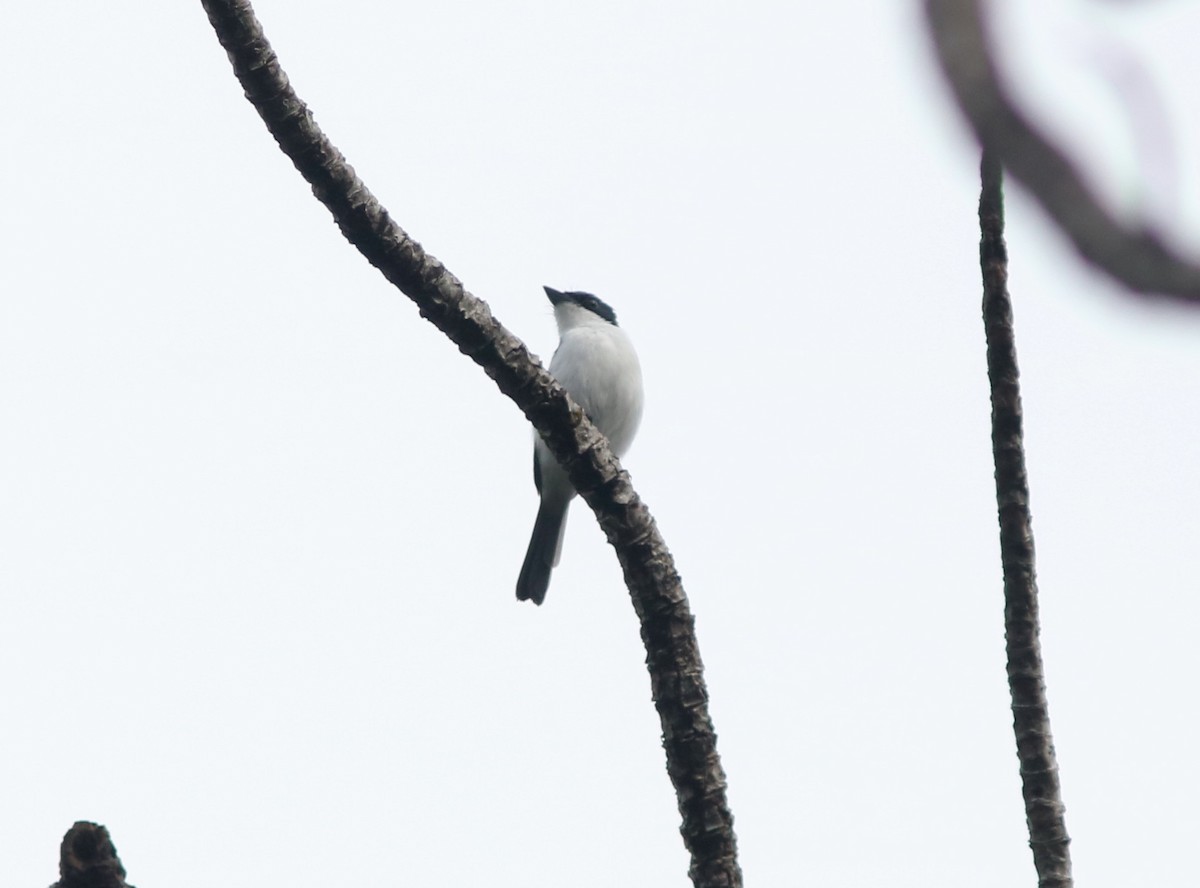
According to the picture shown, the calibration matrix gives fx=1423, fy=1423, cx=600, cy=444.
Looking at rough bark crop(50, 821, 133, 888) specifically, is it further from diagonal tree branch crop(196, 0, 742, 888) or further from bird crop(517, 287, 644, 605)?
bird crop(517, 287, 644, 605)

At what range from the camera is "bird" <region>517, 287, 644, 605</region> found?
10203 millimetres

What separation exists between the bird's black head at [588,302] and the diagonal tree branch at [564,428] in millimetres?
7284

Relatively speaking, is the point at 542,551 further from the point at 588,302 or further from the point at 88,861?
the point at 88,861

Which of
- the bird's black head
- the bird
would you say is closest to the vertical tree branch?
the bird

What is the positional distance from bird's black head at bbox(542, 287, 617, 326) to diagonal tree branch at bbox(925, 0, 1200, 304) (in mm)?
10548

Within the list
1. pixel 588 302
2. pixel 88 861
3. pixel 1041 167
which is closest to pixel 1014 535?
pixel 88 861

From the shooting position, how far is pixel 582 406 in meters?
10.2

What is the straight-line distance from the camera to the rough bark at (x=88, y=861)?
2.22 m

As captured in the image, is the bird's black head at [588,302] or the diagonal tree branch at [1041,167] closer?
the diagonal tree branch at [1041,167]

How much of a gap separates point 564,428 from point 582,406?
6.01 meters

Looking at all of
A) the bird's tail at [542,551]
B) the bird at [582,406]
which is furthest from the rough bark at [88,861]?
the bird's tail at [542,551]

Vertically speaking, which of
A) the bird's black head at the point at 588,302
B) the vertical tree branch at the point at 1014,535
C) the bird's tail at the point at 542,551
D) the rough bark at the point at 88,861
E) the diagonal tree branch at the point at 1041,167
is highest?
the bird's black head at the point at 588,302

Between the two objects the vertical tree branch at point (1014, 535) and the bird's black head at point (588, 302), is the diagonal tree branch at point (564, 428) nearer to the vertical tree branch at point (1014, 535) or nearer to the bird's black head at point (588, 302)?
the vertical tree branch at point (1014, 535)

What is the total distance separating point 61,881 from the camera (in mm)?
2236
